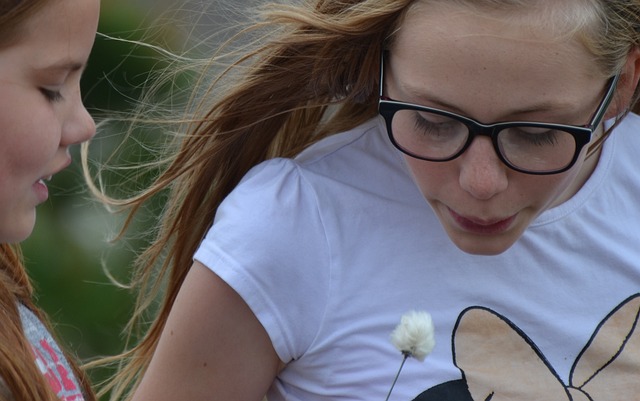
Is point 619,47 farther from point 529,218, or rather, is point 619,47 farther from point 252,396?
point 252,396

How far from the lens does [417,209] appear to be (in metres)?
1.92

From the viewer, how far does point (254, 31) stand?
6.53 ft

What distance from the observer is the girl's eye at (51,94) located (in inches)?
56.9

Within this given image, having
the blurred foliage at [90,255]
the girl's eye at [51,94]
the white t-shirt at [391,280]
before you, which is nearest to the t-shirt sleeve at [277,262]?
the white t-shirt at [391,280]

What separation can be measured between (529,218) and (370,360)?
0.37 meters

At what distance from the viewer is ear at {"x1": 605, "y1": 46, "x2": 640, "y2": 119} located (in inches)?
71.7

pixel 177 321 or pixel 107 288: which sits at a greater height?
pixel 177 321

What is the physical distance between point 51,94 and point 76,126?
7cm

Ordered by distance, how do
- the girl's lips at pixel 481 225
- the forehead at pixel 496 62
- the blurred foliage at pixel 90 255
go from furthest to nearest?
the blurred foliage at pixel 90 255
the girl's lips at pixel 481 225
the forehead at pixel 496 62

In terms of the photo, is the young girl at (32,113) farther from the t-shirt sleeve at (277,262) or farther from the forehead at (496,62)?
the forehead at (496,62)

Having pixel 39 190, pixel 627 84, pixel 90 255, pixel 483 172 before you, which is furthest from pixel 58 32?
pixel 90 255

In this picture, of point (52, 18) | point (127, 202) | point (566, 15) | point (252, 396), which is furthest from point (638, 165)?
point (52, 18)

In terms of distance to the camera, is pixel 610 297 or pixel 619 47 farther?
pixel 610 297

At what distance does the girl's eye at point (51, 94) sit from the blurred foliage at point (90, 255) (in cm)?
195
